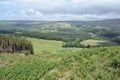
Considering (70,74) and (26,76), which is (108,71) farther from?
(26,76)

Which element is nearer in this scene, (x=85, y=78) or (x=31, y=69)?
(x=85, y=78)

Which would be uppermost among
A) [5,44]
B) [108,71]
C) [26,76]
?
[108,71]

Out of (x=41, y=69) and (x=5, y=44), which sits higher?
(x=41, y=69)

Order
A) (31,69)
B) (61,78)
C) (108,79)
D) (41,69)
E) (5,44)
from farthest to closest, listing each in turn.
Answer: (5,44)
(31,69)
(41,69)
(61,78)
(108,79)

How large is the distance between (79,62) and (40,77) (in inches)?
157

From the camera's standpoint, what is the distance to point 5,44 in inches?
5748

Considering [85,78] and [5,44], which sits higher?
[85,78]

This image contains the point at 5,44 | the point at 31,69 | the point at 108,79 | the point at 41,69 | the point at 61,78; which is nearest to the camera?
the point at 108,79

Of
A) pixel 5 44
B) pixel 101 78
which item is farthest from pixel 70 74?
pixel 5 44

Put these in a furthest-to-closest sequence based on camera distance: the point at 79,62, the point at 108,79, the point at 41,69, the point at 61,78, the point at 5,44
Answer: the point at 5,44 → the point at 41,69 → the point at 79,62 → the point at 61,78 → the point at 108,79

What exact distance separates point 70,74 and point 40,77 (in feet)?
11.0

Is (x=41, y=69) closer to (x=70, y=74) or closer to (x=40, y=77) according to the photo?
(x=40, y=77)

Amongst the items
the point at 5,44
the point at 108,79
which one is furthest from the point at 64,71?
the point at 5,44

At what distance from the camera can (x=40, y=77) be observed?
85.5 ft
